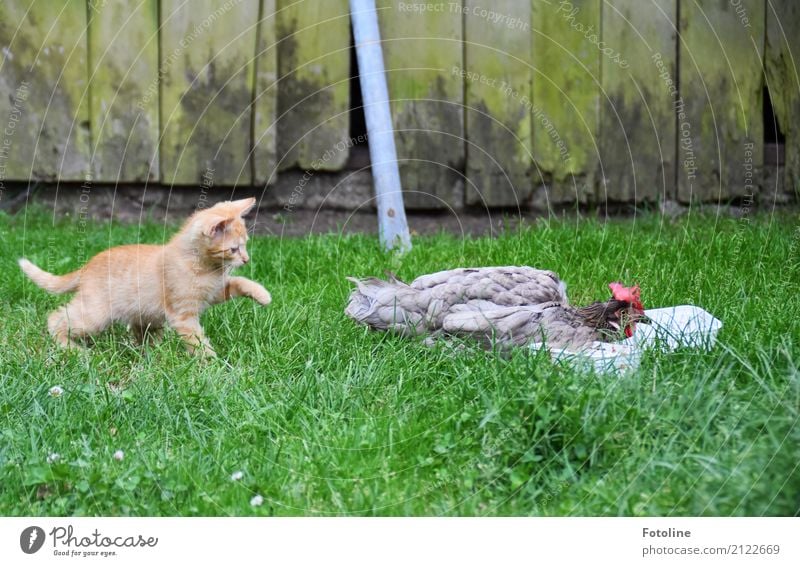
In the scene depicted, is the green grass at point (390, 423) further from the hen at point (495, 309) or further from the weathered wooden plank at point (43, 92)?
the weathered wooden plank at point (43, 92)

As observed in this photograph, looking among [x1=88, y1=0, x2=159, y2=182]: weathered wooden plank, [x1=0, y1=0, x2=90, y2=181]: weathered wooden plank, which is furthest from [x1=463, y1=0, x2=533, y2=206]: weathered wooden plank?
[x1=0, y1=0, x2=90, y2=181]: weathered wooden plank

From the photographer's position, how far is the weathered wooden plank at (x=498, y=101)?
15.6ft

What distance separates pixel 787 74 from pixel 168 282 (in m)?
3.71

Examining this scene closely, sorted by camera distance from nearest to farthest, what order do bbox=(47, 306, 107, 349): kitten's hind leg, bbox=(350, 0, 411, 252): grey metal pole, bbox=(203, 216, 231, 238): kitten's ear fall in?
bbox=(203, 216, 231, 238): kitten's ear < bbox=(47, 306, 107, 349): kitten's hind leg < bbox=(350, 0, 411, 252): grey metal pole

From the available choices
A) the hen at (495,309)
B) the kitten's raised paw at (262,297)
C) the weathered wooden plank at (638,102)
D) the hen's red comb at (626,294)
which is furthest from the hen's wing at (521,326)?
the weathered wooden plank at (638,102)

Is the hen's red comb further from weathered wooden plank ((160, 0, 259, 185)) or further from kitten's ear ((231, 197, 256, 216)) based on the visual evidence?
weathered wooden plank ((160, 0, 259, 185))

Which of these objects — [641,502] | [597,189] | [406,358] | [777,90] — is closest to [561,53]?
[597,189]

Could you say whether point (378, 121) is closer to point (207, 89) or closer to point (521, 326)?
point (207, 89)

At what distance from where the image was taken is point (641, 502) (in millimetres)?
1981

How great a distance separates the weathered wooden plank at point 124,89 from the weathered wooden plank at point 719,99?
2.79m

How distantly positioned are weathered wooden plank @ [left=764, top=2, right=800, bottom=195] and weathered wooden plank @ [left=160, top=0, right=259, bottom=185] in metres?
2.77

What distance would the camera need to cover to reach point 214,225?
3094 mm

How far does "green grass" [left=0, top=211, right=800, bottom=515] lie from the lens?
2.05 m
